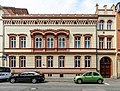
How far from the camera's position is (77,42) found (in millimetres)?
50406

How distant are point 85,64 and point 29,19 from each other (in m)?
12.1

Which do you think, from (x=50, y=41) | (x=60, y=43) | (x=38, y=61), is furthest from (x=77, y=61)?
(x=38, y=61)

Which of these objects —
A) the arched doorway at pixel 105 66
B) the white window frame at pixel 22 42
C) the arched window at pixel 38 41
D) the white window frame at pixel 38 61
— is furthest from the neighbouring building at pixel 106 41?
the white window frame at pixel 22 42

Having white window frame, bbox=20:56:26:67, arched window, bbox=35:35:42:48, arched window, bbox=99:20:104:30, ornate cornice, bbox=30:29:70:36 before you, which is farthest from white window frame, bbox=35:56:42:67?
arched window, bbox=99:20:104:30

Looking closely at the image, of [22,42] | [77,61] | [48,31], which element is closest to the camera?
[48,31]

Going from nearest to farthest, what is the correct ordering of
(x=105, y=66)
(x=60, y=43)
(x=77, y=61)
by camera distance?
(x=77, y=61)
(x=60, y=43)
(x=105, y=66)

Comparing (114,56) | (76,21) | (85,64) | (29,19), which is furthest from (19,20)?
(114,56)

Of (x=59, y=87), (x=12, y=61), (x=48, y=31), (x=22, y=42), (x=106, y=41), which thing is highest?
(x=48, y=31)

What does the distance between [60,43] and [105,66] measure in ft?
28.1

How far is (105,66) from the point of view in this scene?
166 ft

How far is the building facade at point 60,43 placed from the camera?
50.0m

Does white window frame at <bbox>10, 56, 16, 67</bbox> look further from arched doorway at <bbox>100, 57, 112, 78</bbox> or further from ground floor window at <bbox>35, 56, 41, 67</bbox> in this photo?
arched doorway at <bbox>100, 57, 112, 78</bbox>

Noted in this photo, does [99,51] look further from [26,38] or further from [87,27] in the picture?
[26,38]

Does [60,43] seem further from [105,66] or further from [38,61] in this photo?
[105,66]
